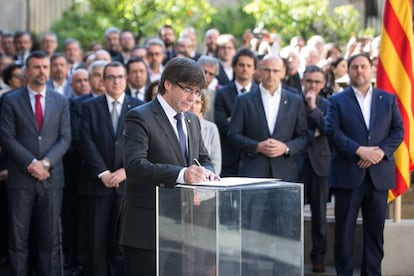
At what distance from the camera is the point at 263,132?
10922 millimetres

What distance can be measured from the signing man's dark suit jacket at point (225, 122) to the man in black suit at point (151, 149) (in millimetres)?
4577

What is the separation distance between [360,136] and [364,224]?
93 cm

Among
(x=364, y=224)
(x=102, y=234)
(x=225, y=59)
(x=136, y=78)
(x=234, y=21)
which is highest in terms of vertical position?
(x=234, y=21)

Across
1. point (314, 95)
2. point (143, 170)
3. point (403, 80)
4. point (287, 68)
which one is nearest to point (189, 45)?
point (287, 68)

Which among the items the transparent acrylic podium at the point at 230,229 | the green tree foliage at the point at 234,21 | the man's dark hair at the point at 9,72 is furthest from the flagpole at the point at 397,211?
the green tree foliage at the point at 234,21

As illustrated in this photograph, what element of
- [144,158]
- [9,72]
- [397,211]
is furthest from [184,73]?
[9,72]

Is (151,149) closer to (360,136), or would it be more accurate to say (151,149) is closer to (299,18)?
(360,136)

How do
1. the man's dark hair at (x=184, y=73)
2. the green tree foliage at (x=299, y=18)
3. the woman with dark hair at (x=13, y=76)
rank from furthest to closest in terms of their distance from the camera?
the green tree foliage at (x=299, y=18), the woman with dark hair at (x=13, y=76), the man's dark hair at (x=184, y=73)

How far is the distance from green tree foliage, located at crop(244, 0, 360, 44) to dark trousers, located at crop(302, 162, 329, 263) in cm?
810

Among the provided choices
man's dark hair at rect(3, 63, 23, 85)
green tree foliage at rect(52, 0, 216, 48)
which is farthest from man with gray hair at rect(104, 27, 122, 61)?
green tree foliage at rect(52, 0, 216, 48)

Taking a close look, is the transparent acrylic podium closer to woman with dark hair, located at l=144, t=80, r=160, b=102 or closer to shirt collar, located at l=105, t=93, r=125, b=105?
shirt collar, located at l=105, t=93, r=125, b=105

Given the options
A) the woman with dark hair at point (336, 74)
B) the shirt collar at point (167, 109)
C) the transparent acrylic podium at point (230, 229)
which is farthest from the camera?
the woman with dark hair at point (336, 74)

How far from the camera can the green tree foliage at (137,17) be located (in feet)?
69.9

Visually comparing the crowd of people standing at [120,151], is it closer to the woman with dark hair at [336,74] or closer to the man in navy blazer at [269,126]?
the man in navy blazer at [269,126]
